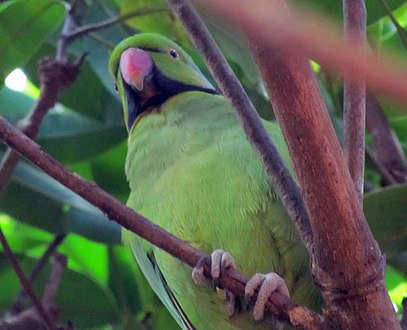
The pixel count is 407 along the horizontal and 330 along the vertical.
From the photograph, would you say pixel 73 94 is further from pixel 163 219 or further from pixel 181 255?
pixel 181 255

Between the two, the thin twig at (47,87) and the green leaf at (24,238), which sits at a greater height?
the thin twig at (47,87)

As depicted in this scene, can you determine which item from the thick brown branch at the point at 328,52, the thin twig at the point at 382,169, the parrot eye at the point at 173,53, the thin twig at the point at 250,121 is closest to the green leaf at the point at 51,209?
the parrot eye at the point at 173,53

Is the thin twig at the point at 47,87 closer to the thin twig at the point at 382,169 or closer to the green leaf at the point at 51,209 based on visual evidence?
the green leaf at the point at 51,209

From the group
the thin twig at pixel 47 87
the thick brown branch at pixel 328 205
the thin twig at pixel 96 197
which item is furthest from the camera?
the thin twig at pixel 47 87

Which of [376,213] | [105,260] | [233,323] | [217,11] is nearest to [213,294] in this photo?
[233,323]

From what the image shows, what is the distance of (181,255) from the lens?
67 centimetres

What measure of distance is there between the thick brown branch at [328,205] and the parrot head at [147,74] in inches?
30.9

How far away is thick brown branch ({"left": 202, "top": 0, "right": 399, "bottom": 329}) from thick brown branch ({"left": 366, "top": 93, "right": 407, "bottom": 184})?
0.64 metres

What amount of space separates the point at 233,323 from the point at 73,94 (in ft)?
2.25

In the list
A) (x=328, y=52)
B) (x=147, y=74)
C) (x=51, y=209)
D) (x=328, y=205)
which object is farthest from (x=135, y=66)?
(x=328, y=52)

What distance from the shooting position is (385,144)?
1.30m

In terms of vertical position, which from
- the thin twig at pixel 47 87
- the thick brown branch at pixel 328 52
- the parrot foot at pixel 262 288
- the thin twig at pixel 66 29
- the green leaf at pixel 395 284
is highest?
the thick brown branch at pixel 328 52

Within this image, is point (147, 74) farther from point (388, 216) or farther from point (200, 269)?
point (200, 269)

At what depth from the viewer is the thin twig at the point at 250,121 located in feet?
2.22
